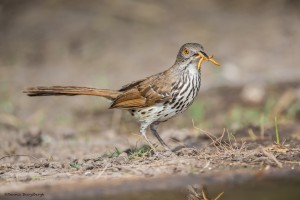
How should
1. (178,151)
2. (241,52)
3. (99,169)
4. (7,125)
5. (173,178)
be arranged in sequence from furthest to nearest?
(241,52)
(7,125)
(178,151)
(99,169)
(173,178)

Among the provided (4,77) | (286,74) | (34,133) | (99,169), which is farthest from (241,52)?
(99,169)

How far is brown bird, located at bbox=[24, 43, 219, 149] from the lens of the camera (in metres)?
6.52

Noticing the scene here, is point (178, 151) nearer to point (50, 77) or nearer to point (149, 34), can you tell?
point (50, 77)

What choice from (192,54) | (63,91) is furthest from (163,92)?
(63,91)

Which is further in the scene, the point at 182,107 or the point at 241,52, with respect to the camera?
the point at 241,52

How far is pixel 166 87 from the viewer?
21.6 ft

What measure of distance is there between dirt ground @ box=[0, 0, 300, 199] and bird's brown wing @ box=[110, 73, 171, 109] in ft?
1.32

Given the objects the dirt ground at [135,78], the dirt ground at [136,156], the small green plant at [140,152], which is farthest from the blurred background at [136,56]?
the small green plant at [140,152]

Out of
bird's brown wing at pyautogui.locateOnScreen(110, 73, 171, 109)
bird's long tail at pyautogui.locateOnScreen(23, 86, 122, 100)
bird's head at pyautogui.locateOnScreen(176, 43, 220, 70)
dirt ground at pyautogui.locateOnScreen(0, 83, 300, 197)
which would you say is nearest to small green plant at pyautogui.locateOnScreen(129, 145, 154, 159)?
dirt ground at pyautogui.locateOnScreen(0, 83, 300, 197)

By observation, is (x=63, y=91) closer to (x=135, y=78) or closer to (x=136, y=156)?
(x=136, y=156)

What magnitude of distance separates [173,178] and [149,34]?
23.5ft

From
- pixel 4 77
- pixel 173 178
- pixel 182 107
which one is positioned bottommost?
pixel 173 178

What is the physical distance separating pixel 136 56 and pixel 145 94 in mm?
5001

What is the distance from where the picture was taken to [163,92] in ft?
21.6
